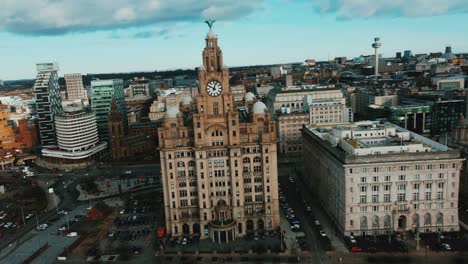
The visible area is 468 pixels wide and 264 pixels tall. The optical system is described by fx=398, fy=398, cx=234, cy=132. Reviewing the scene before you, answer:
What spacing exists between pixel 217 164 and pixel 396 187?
2191 inches

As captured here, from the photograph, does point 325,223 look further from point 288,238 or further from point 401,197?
point 401,197

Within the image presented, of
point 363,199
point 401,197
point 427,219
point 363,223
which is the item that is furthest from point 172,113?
point 427,219

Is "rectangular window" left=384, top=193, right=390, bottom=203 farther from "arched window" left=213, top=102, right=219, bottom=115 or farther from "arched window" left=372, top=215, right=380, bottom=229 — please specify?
"arched window" left=213, top=102, right=219, bottom=115

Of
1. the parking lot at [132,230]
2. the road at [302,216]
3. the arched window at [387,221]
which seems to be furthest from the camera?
the parking lot at [132,230]

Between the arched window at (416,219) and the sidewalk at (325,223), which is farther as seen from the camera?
the arched window at (416,219)

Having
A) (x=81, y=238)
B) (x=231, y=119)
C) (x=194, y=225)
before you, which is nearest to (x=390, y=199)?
(x=231, y=119)

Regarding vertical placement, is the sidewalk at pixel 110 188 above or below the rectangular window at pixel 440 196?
below

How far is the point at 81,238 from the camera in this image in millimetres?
135625

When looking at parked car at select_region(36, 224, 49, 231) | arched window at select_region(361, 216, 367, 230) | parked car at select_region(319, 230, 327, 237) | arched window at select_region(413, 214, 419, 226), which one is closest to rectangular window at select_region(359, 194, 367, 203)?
arched window at select_region(361, 216, 367, 230)

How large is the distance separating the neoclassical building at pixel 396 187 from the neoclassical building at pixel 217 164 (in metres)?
23.5

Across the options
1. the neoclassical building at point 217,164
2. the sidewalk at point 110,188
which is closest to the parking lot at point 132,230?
the neoclassical building at point 217,164

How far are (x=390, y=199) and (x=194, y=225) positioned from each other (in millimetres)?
63433

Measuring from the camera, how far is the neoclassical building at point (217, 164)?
12875 centimetres

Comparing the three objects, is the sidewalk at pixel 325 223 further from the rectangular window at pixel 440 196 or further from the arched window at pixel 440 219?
the rectangular window at pixel 440 196
